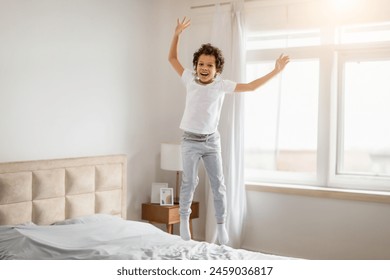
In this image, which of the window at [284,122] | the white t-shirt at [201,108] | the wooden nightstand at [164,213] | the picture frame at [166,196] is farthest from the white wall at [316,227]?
the white t-shirt at [201,108]

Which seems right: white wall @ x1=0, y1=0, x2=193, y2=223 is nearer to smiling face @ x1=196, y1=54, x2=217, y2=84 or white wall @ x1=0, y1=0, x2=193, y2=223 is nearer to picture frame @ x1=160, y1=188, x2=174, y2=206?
picture frame @ x1=160, y1=188, x2=174, y2=206

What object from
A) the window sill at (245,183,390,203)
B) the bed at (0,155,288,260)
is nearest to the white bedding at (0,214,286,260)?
the bed at (0,155,288,260)

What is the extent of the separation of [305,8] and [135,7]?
159cm

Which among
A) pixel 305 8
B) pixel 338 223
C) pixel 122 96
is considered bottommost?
pixel 338 223

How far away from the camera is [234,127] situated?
501 cm

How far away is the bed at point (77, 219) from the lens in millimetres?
3307

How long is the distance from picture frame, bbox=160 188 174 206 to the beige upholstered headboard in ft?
1.35

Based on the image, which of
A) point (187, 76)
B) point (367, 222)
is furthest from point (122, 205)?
point (367, 222)

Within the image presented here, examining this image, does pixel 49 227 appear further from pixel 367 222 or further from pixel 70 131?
pixel 367 222

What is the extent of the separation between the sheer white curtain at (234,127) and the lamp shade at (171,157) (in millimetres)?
428

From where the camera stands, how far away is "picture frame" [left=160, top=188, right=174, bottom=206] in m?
5.03

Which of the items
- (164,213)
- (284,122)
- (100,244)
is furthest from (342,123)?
(100,244)

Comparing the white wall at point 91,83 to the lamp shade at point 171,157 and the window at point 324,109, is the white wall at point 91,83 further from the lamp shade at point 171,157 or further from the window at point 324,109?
the window at point 324,109

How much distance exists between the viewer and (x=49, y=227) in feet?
12.5
